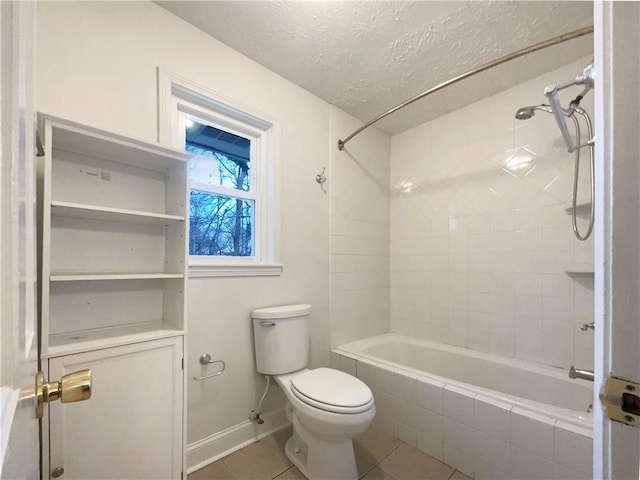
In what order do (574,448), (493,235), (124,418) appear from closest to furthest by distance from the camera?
(124,418) < (574,448) < (493,235)

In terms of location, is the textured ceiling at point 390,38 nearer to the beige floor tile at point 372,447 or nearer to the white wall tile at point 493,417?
the white wall tile at point 493,417

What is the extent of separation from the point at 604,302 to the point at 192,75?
1.83 m

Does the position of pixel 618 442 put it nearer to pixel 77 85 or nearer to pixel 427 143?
pixel 77 85

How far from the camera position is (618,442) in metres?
0.37

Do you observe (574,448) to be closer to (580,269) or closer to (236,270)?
(580,269)

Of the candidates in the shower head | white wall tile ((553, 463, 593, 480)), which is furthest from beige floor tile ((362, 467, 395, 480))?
the shower head

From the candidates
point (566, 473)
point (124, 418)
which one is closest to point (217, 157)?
point (124, 418)

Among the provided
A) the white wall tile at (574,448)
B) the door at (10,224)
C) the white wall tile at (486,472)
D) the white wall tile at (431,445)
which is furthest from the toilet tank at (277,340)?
the door at (10,224)

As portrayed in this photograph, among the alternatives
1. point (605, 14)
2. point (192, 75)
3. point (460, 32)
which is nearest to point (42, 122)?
point (192, 75)

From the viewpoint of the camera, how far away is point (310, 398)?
53.6 inches

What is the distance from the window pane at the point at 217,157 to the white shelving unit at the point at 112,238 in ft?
1.11

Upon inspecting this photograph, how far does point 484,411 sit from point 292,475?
1.01 meters

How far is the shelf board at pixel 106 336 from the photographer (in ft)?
3.11

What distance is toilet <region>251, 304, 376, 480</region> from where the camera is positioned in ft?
4.27
